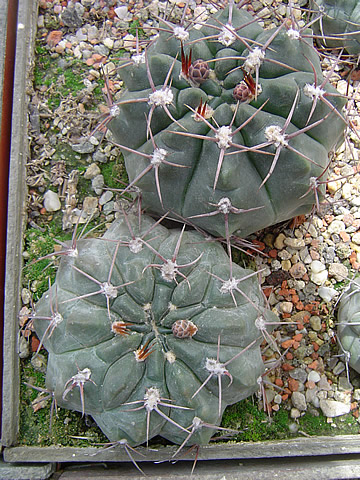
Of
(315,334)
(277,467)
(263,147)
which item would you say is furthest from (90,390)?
(315,334)

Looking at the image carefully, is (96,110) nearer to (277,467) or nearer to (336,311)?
(336,311)

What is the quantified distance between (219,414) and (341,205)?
1.14 m

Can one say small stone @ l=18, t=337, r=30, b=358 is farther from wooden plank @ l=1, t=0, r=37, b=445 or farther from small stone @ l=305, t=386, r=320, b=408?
small stone @ l=305, t=386, r=320, b=408

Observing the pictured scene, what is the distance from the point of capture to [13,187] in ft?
6.32

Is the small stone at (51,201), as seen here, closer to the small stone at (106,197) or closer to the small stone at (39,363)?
the small stone at (106,197)

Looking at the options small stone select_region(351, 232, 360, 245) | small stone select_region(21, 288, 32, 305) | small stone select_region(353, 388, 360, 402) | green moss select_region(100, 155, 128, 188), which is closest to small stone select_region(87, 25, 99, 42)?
green moss select_region(100, 155, 128, 188)

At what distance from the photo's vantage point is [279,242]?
1.96 m

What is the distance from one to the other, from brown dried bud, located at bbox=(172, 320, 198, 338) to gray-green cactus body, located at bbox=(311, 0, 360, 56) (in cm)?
147

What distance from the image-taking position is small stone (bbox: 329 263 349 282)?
1.96 m

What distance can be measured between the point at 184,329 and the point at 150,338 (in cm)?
13

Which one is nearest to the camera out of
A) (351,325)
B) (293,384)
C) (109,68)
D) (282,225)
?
(351,325)

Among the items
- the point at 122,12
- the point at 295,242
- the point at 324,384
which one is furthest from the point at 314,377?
the point at 122,12

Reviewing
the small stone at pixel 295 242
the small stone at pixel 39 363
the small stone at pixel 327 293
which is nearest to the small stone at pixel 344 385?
the small stone at pixel 327 293

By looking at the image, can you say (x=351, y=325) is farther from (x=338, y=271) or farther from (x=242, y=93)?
(x=242, y=93)
